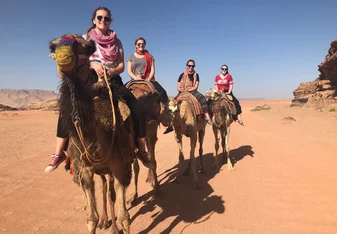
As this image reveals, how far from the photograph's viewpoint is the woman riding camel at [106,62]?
3.21 metres

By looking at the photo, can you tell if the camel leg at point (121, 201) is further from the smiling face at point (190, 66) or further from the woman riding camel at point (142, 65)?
the smiling face at point (190, 66)

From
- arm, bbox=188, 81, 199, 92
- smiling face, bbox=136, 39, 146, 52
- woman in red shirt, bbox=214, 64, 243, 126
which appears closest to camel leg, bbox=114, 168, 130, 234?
smiling face, bbox=136, 39, 146, 52

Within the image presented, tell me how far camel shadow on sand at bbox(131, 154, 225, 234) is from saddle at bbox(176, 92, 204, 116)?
6.87 feet

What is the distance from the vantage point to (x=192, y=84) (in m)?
7.82

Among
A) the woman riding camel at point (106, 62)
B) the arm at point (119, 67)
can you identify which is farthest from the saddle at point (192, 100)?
the arm at point (119, 67)

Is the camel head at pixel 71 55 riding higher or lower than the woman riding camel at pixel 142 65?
lower

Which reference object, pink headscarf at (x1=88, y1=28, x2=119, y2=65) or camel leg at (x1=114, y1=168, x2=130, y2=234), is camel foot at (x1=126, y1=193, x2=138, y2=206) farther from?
pink headscarf at (x1=88, y1=28, x2=119, y2=65)

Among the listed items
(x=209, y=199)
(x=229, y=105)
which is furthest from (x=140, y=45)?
(x=229, y=105)

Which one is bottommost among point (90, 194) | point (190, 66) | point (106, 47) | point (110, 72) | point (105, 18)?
point (90, 194)

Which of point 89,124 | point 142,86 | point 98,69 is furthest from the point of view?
point 142,86

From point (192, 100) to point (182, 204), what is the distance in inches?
121

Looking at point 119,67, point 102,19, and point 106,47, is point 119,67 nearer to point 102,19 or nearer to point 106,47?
point 106,47

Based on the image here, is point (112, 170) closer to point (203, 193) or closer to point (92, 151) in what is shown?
point (92, 151)

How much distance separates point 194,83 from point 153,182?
345 centimetres
